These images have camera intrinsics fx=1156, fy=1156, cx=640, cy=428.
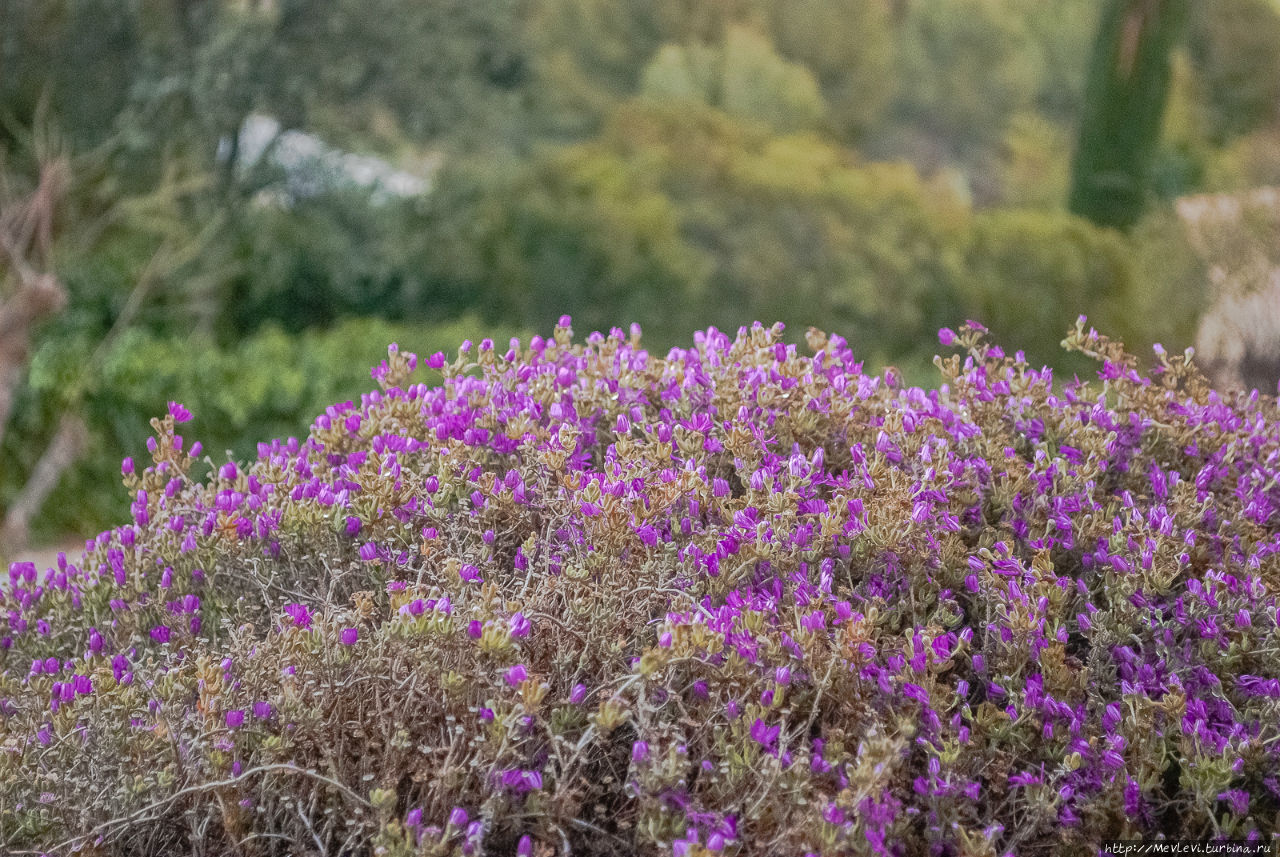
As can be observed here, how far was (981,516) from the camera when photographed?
218 centimetres

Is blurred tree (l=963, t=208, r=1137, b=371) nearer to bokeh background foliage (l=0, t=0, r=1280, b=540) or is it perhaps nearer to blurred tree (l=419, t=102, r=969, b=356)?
bokeh background foliage (l=0, t=0, r=1280, b=540)

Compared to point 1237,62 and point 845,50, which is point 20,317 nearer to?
point 845,50

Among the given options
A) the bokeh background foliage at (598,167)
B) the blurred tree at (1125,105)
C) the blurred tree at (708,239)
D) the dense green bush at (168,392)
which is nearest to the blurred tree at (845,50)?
the bokeh background foliage at (598,167)

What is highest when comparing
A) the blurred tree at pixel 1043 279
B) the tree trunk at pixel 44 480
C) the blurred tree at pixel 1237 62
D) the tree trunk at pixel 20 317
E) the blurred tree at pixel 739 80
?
the blurred tree at pixel 1237 62

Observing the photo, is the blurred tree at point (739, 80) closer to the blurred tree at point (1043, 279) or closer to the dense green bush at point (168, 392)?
the blurred tree at point (1043, 279)

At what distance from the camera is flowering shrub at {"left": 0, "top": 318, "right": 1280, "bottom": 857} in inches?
62.8

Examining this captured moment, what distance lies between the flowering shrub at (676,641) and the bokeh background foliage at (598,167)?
22.1ft

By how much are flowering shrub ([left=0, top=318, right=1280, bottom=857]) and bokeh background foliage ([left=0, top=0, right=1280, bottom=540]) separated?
22.1 feet

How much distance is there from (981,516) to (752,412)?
50cm

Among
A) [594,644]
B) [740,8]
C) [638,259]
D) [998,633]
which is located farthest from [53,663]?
[740,8]

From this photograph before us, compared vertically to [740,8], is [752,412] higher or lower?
lower

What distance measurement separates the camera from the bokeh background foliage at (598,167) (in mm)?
9867

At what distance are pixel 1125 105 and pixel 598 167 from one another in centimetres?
494

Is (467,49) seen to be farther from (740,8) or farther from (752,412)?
(752,412)
